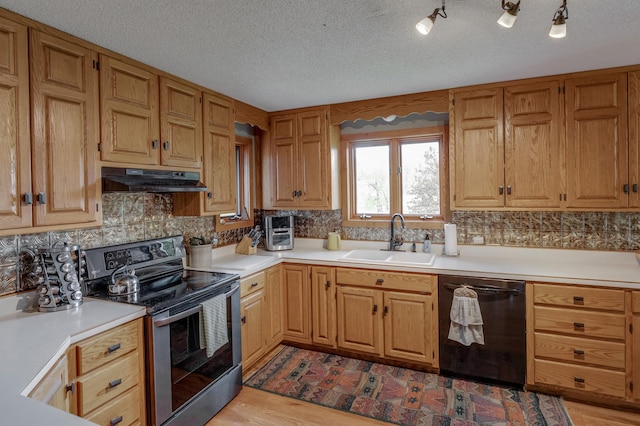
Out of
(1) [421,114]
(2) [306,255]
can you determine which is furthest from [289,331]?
(1) [421,114]

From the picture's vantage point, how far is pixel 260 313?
289 cm

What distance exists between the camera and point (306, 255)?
3230mm

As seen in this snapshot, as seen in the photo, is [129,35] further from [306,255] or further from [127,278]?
[306,255]

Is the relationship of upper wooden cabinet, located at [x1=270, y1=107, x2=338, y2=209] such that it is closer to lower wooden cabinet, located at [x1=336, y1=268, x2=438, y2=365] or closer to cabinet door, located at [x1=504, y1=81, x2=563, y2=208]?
lower wooden cabinet, located at [x1=336, y1=268, x2=438, y2=365]

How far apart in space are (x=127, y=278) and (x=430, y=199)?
2.55 meters

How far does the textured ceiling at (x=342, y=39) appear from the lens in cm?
162

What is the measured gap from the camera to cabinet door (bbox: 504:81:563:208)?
8.56 feet

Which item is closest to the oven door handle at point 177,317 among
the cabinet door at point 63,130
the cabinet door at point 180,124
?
the cabinet door at point 63,130

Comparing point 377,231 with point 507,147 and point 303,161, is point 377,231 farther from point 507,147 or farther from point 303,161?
point 507,147

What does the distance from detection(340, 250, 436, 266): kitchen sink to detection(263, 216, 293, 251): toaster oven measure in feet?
2.12

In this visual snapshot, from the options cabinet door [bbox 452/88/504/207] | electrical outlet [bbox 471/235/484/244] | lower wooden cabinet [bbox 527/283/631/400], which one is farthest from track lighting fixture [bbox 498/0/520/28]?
electrical outlet [bbox 471/235/484/244]

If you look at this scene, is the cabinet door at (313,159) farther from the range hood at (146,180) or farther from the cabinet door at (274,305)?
the range hood at (146,180)

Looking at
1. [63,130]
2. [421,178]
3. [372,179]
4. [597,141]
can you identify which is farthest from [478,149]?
[63,130]

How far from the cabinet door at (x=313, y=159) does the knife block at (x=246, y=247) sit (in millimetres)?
605
